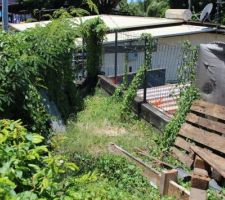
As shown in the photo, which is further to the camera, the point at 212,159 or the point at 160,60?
the point at 160,60

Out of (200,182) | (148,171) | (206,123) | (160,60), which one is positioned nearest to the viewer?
(200,182)

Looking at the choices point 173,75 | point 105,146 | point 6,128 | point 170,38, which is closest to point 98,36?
point 173,75

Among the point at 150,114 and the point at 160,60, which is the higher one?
the point at 160,60

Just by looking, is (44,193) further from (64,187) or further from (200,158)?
(200,158)

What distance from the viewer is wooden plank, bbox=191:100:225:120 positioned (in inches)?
297

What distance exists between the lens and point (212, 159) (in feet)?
22.6

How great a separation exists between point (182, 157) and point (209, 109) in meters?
0.97

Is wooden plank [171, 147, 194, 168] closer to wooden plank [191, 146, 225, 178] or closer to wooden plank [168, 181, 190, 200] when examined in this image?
wooden plank [191, 146, 225, 178]

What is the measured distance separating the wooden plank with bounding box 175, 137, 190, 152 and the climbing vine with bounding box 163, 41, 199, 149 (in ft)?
0.53

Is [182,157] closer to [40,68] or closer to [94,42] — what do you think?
[40,68]

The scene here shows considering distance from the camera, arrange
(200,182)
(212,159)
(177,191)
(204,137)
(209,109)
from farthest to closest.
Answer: (209,109) → (204,137) → (212,159) → (177,191) → (200,182)

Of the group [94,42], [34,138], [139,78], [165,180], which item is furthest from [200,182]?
[94,42]

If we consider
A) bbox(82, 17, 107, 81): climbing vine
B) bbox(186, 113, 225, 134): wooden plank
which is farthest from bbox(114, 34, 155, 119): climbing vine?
bbox(82, 17, 107, 81): climbing vine

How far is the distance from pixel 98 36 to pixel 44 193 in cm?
1163
